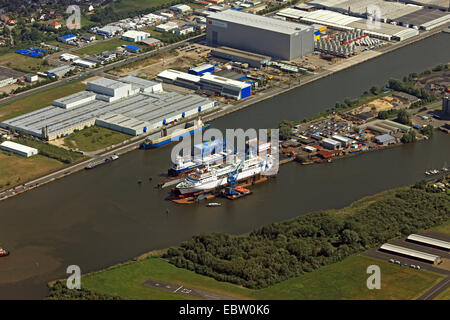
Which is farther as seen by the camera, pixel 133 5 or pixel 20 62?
pixel 133 5

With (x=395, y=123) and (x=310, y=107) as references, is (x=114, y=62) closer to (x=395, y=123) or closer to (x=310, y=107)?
(x=310, y=107)

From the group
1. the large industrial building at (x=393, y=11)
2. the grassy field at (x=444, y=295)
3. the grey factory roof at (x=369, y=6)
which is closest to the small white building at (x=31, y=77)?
the large industrial building at (x=393, y=11)

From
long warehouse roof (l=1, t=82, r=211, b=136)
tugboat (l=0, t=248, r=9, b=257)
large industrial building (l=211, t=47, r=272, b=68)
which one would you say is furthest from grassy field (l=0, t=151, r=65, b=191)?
large industrial building (l=211, t=47, r=272, b=68)

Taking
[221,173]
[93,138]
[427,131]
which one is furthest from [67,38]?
[427,131]

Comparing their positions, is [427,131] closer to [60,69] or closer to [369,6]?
[60,69]

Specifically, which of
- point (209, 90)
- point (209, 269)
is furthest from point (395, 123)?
point (209, 269)

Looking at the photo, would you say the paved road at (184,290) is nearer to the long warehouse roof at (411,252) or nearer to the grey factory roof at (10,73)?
the long warehouse roof at (411,252)
